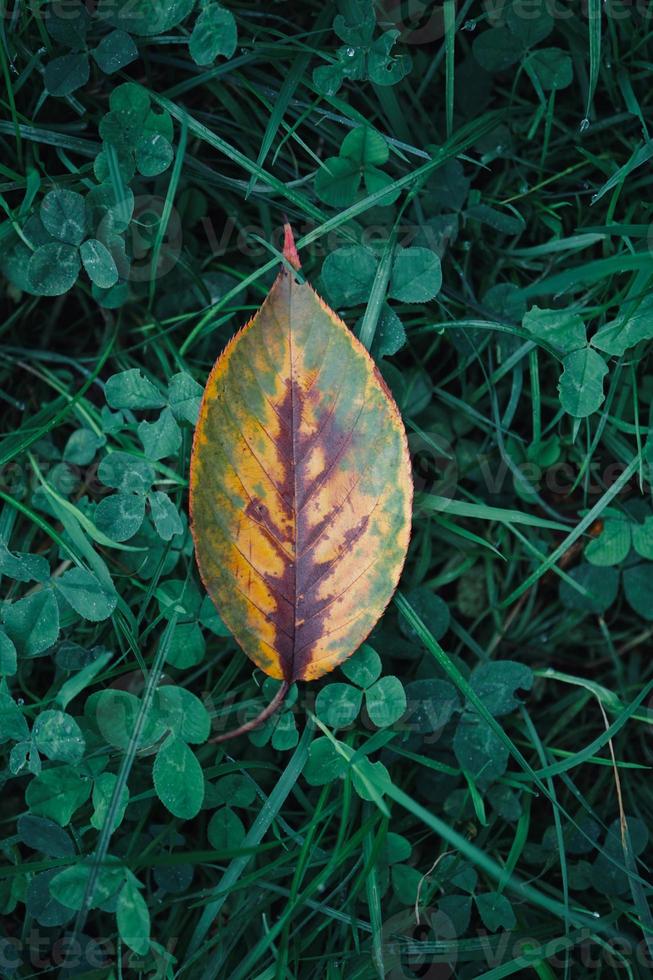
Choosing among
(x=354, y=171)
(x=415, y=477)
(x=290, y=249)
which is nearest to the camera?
(x=290, y=249)

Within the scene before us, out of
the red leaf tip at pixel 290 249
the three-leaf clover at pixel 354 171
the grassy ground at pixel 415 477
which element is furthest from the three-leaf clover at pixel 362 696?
the three-leaf clover at pixel 354 171

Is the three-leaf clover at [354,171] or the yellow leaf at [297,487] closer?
the yellow leaf at [297,487]

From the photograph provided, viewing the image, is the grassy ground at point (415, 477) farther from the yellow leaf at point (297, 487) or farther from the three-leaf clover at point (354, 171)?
the yellow leaf at point (297, 487)

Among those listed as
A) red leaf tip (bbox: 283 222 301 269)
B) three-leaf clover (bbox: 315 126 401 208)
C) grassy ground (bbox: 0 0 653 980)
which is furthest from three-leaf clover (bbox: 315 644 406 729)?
three-leaf clover (bbox: 315 126 401 208)

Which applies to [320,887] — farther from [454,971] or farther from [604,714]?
[604,714]

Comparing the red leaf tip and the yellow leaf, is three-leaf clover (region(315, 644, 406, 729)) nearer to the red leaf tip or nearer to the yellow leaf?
the yellow leaf

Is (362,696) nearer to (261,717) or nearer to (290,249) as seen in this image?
(261,717)

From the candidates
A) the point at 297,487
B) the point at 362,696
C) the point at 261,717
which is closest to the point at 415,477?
the point at 297,487

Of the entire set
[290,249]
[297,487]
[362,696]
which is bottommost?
[362,696]

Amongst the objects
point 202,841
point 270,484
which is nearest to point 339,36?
point 270,484
